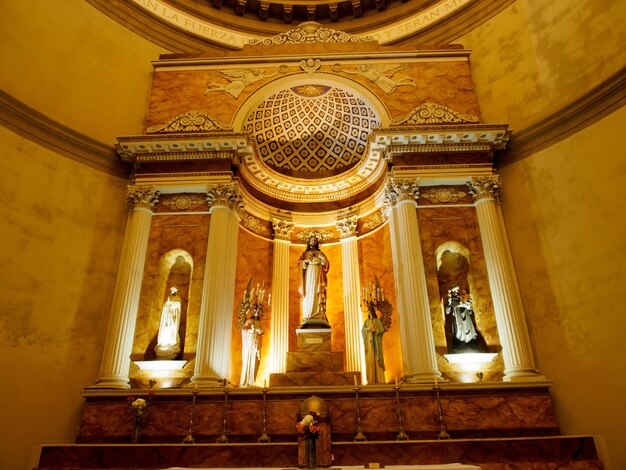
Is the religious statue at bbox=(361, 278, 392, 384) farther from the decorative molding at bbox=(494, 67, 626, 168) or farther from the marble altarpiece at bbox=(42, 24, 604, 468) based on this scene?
the decorative molding at bbox=(494, 67, 626, 168)

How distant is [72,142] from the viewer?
9977 millimetres

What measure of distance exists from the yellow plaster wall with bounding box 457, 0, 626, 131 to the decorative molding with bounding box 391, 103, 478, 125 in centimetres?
109

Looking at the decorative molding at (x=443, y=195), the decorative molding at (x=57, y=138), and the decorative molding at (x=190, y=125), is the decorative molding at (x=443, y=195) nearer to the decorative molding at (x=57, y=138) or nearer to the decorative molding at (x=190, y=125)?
the decorative molding at (x=190, y=125)

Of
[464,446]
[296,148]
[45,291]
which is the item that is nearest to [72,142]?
[45,291]

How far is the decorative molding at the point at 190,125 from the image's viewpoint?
10.6 meters

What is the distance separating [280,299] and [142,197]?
12.8ft

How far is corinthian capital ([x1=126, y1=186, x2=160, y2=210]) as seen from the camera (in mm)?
9820

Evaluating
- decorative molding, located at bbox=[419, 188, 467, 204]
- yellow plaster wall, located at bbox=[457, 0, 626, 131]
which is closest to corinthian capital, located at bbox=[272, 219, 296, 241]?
decorative molding, located at bbox=[419, 188, 467, 204]

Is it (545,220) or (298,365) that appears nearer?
(298,365)

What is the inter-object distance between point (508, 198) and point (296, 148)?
5.60 m

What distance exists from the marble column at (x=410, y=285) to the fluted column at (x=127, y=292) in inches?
206

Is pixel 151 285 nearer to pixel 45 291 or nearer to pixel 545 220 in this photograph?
pixel 45 291

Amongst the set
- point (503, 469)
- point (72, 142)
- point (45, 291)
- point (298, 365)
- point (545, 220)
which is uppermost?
point (72, 142)

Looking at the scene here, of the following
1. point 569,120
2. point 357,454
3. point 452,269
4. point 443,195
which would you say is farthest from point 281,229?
point 569,120
